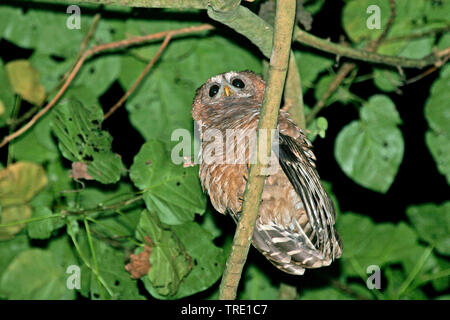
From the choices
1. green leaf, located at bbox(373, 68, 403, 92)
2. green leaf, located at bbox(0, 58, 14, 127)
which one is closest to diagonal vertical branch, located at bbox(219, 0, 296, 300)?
green leaf, located at bbox(373, 68, 403, 92)

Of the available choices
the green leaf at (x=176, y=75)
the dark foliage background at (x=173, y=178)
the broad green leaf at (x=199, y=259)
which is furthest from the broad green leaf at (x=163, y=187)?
the green leaf at (x=176, y=75)

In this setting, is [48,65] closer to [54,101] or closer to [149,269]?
[54,101]

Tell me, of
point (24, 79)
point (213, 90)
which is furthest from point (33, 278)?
point (213, 90)

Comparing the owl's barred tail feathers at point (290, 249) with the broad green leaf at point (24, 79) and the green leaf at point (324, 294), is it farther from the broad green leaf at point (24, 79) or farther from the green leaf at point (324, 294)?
the broad green leaf at point (24, 79)

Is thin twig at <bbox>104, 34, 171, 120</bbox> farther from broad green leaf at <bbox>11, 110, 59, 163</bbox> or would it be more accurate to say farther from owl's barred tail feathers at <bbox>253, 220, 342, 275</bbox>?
owl's barred tail feathers at <bbox>253, 220, 342, 275</bbox>

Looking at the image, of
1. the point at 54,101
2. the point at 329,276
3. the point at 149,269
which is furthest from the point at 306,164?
the point at 54,101

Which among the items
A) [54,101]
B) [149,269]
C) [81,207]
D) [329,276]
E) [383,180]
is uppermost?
[54,101]
